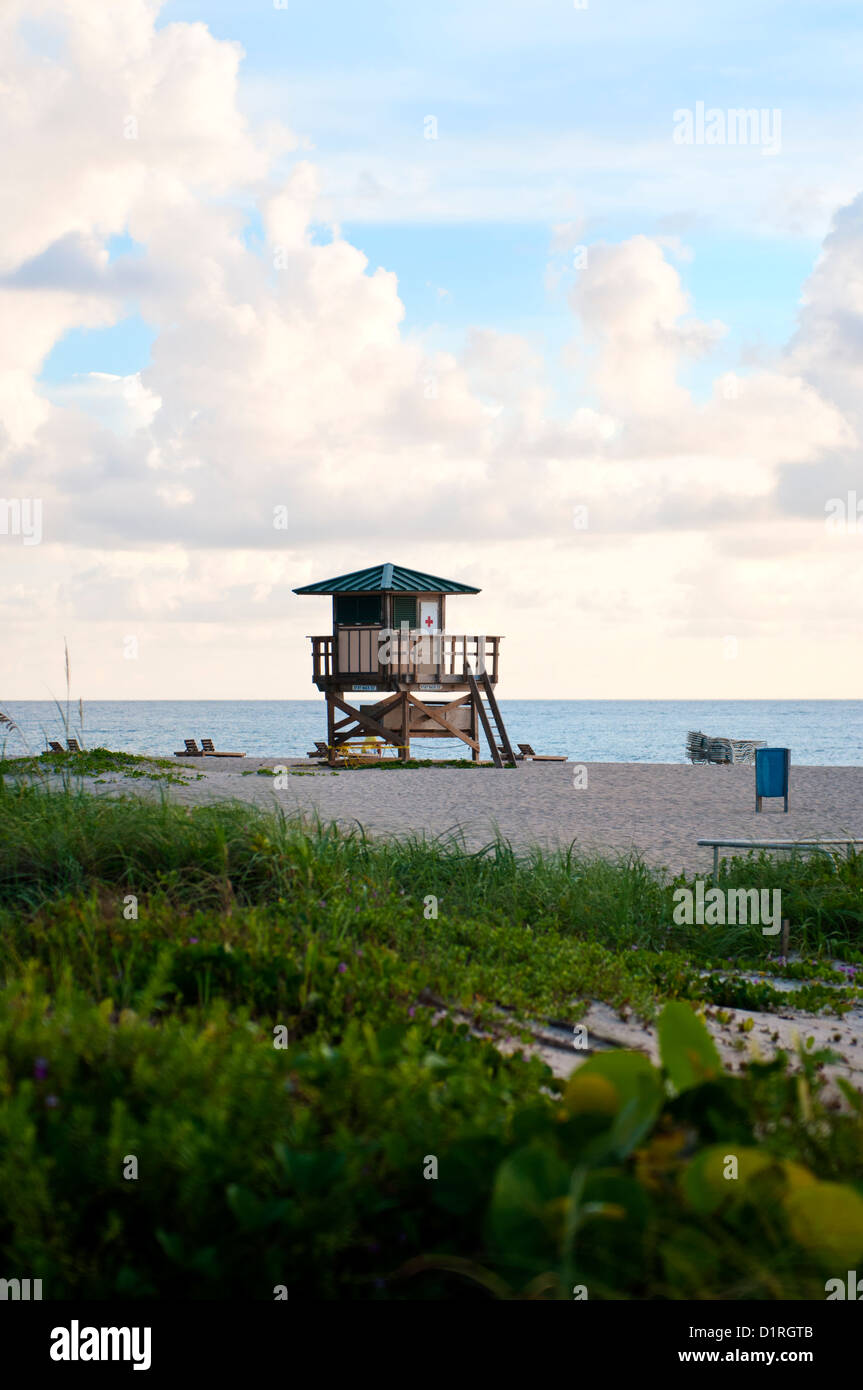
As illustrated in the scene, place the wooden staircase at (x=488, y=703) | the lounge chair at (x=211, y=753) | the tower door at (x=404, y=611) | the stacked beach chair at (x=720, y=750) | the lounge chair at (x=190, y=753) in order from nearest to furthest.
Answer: the wooden staircase at (x=488, y=703)
the tower door at (x=404, y=611)
the lounge chair at (x=211, y=753)
the lounge chair at (x=190, y=753)
the stacked beach chair at (x=720, y=750)

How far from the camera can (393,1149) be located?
7.09 feet

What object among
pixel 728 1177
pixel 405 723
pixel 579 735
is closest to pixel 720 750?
pixel 405 723

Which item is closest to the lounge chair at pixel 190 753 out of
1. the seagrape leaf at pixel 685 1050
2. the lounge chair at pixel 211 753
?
the lounge chair at pixel 211 753

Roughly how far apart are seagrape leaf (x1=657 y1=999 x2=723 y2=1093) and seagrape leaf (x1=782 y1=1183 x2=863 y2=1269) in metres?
0.48

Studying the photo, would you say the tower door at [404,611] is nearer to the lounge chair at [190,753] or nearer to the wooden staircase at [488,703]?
the wooden staircase at [488,703]

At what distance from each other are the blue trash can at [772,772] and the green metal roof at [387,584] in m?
16.8

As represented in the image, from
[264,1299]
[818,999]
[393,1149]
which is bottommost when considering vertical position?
[818,999]

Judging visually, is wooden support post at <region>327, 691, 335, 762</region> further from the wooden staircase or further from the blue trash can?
the blue trash can

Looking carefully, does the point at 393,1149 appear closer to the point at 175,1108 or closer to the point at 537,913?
the point at 175,1108

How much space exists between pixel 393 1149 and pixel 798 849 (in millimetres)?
7503

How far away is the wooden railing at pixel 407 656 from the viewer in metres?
30.3

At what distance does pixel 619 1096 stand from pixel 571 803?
590 inches

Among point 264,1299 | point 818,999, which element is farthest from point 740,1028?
point 264,1299

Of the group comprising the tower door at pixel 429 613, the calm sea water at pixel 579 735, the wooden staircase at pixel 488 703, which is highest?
the tower door at pixel 429 613
